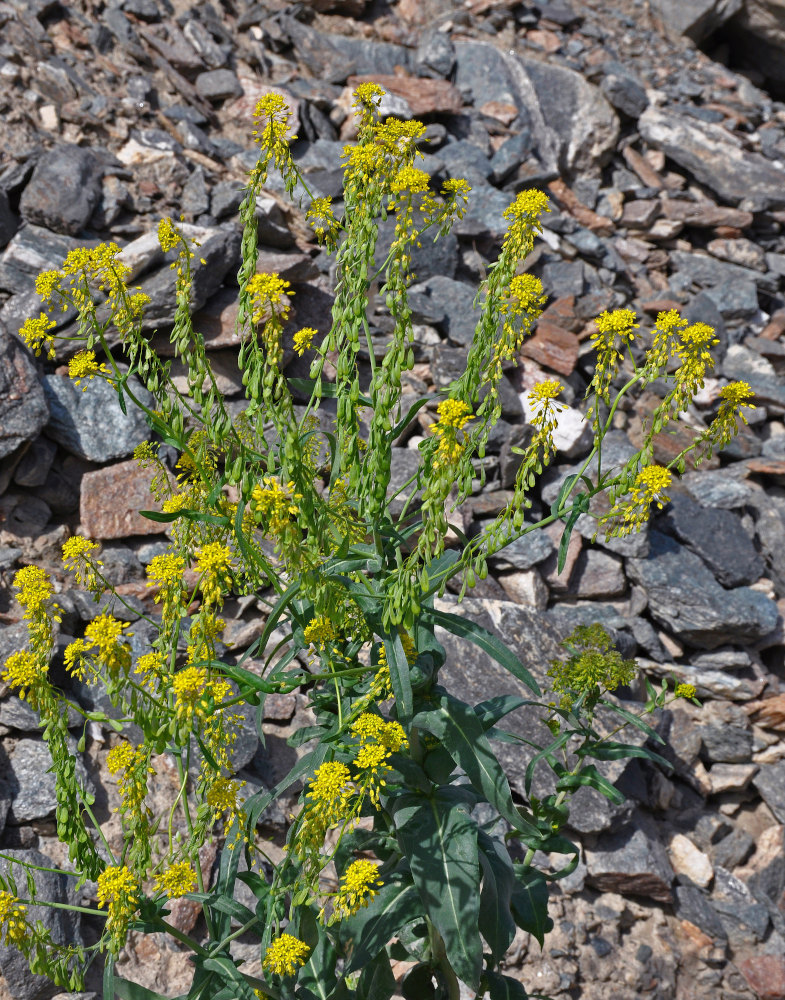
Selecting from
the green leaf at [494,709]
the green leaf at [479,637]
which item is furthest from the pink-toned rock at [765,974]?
the green leaf at [479,637]

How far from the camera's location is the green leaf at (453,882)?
8.29 feet

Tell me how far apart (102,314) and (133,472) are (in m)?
1.28

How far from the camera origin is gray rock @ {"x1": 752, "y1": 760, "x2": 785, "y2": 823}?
5.82 meters

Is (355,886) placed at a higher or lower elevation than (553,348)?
higher

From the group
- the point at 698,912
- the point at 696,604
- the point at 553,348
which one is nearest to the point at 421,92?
the point at 553,348

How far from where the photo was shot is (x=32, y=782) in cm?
409

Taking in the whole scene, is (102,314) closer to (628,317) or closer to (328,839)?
(328,839)

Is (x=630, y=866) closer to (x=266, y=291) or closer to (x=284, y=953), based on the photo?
(x=284, y=953)

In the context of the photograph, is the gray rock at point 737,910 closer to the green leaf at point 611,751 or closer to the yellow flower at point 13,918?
the green leaf at point 611,751

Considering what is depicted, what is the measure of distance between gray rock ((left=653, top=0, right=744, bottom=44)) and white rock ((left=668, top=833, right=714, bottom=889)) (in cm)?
1175

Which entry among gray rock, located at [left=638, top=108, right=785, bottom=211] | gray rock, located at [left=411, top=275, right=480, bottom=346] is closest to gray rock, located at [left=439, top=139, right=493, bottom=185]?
gray rock, located at [left=411, top=275, right=480, bottom=346]

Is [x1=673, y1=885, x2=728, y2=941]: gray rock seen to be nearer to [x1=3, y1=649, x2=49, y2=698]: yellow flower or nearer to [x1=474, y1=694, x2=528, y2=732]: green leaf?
[x1=474, y1=694, x2=528, y2=732]: green leaf

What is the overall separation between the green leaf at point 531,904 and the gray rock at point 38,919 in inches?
67.2

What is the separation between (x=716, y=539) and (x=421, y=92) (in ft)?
18.3
